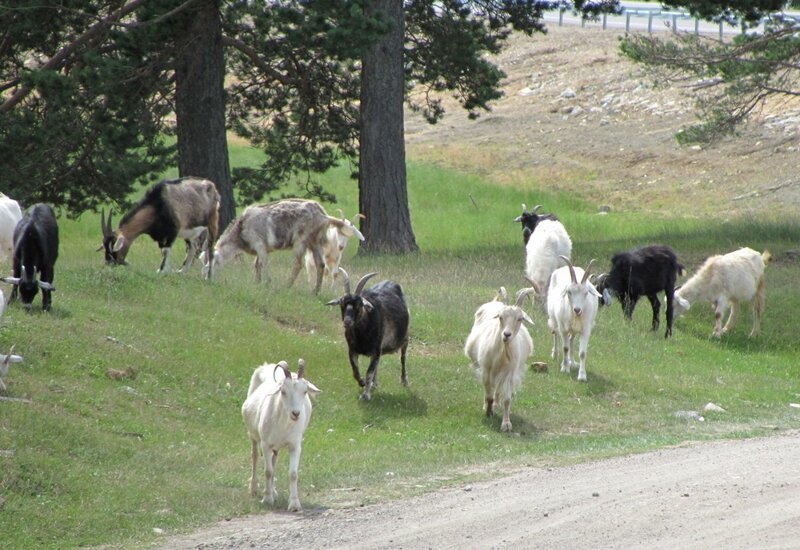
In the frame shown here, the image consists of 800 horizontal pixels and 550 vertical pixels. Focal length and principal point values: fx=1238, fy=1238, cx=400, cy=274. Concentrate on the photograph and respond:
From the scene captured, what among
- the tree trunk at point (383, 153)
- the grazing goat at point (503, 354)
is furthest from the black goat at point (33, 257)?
the tree trunk at point (383, 153)

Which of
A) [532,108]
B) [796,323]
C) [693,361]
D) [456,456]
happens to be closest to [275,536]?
[456,456]

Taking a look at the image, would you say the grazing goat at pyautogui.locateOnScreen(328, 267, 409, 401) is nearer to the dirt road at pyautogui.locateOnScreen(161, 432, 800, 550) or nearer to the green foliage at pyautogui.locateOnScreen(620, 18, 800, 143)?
the dirt road at pyautogui.locateOnScreen(161, 432, 800, 550)

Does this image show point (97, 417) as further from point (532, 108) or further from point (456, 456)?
point (532, 108)

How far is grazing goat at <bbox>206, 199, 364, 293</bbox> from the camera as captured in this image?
19.4 metres

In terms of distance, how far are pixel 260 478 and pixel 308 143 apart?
21.9 m

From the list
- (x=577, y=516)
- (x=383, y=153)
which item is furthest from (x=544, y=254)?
(x=577, y=516)

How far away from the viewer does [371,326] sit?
1477 centimetres

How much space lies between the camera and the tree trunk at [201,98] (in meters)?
25.0

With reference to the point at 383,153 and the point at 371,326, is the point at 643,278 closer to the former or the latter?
the point at 371,326

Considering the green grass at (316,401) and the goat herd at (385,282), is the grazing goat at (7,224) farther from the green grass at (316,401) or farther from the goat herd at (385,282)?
the green grass at (316,401)

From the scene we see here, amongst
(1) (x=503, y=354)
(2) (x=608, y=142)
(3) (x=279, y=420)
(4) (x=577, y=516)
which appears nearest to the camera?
(4) (x=577, y=516)

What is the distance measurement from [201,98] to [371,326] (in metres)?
11.9

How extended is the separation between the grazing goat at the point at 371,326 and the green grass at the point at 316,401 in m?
0.31

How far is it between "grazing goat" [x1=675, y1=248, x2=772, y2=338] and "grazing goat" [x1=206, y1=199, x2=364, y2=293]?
617 centimetres
